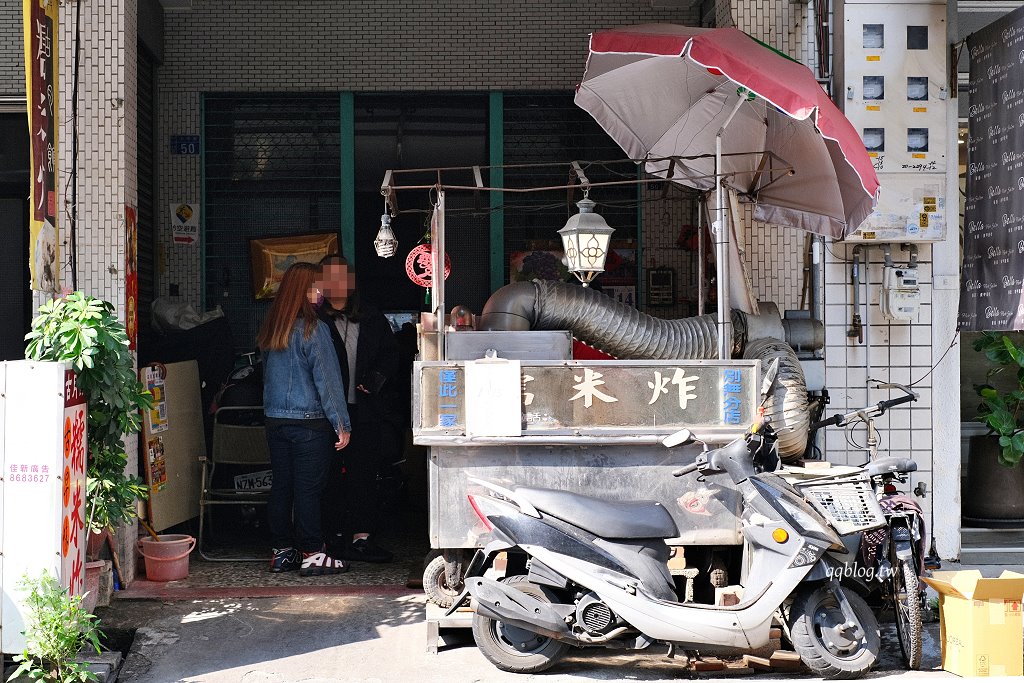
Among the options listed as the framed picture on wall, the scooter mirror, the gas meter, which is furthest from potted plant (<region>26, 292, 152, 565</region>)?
the gas meter

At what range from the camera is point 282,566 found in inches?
Result: 295

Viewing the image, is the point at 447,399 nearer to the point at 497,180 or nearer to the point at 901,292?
the point at 901,292

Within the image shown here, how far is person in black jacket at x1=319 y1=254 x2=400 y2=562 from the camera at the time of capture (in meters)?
7.78

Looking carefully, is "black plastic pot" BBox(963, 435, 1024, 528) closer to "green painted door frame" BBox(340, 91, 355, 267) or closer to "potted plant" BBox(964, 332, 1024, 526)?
"potted plant" BBox(964, 332, 1024, 526)

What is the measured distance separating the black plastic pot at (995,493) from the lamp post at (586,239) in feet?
12.5

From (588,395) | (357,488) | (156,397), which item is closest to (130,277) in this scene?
(156,397)

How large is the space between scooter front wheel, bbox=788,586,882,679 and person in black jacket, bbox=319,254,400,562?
3404 millimetres

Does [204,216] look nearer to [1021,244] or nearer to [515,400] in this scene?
[515,400]

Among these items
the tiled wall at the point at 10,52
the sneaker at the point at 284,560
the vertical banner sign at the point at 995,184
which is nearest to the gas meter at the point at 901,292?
the vertical banner sign at the point at 995,184

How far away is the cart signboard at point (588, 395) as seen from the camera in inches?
228

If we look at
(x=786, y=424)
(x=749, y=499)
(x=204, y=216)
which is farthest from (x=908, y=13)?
(x=204, y=216)

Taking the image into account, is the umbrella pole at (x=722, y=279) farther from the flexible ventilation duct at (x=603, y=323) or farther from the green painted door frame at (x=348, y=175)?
the green painted door frame at (x=348, y=175)

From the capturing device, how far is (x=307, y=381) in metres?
7.39

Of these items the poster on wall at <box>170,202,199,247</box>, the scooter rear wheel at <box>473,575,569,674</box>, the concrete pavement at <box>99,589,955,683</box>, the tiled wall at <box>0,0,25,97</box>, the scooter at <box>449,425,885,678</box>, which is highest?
the tiled wall at <box>0,0,25,97</box>
